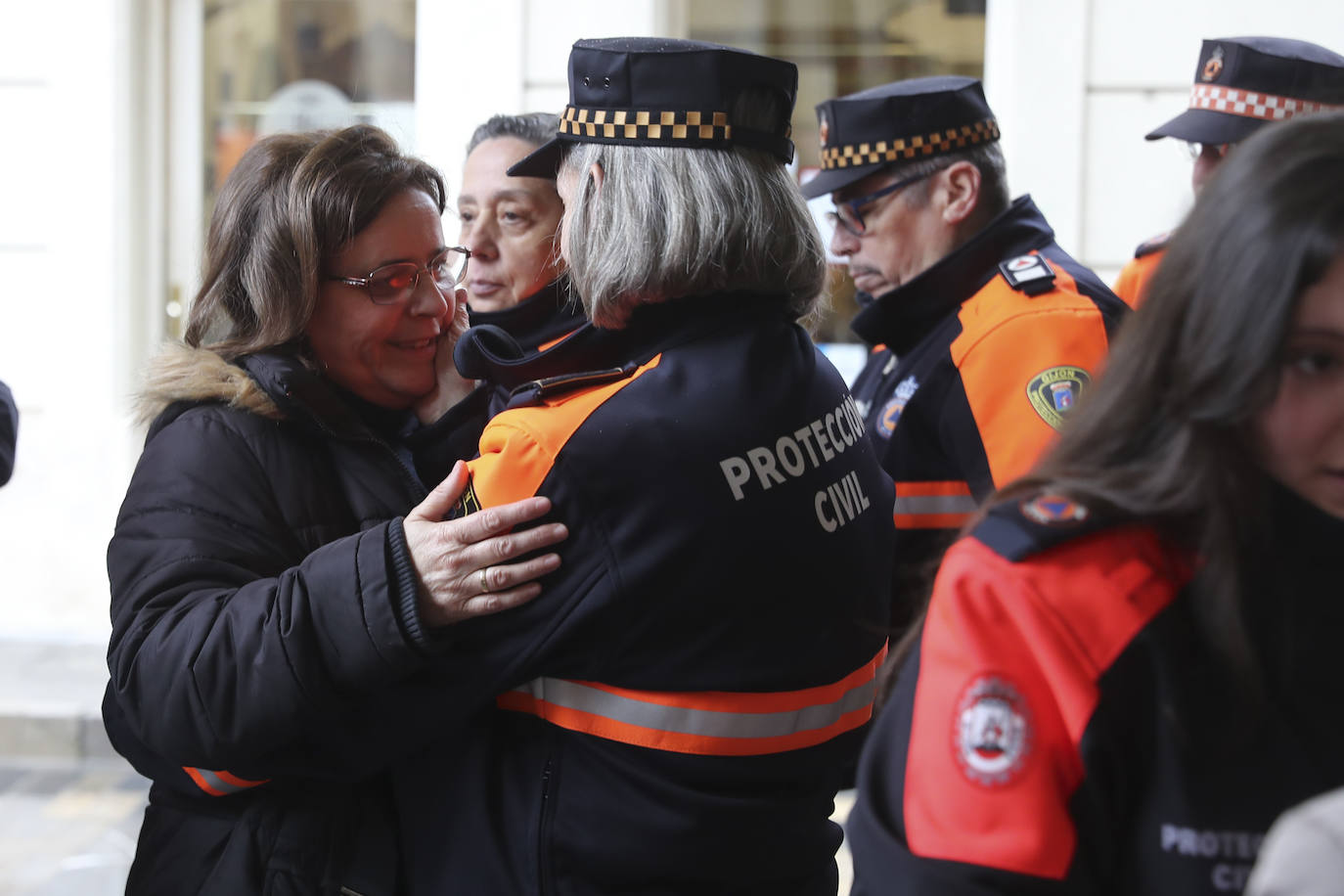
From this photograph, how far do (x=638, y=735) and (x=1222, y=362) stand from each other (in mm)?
862

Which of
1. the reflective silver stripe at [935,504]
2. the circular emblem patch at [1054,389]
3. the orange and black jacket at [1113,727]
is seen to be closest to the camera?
the orange and black jacket at [1113,727]

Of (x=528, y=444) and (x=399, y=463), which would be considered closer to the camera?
(x=528, y=444)

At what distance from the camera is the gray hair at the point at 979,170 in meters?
3.01

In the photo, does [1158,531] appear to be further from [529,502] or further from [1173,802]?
[529,502]

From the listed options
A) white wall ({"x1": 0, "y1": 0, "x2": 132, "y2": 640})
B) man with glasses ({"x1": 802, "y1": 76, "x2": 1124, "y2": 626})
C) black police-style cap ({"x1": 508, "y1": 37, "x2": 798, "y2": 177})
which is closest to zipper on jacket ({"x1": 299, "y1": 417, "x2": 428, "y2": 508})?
black police-style cap ({"x1": 508, "y1": 37, "x2": 798, "y2": 177})

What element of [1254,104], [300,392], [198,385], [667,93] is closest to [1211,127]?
[1254,104]

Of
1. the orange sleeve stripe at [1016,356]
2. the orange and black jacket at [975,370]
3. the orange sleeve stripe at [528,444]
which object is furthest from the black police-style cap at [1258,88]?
the orange sleeve stripe at [528,444]

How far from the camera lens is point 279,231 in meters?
2.00

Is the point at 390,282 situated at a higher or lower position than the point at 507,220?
lower

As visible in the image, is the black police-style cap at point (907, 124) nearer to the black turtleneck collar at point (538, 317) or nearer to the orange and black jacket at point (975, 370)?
the orange and black jacket at point (975, 370)

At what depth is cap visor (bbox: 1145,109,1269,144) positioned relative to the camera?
3201 millimetres

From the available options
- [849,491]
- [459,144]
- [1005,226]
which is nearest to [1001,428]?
[1005,226]

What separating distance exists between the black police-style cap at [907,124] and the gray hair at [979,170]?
17 mm

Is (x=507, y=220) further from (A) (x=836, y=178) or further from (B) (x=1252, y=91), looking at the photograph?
(B) (x=1252, y=91)
